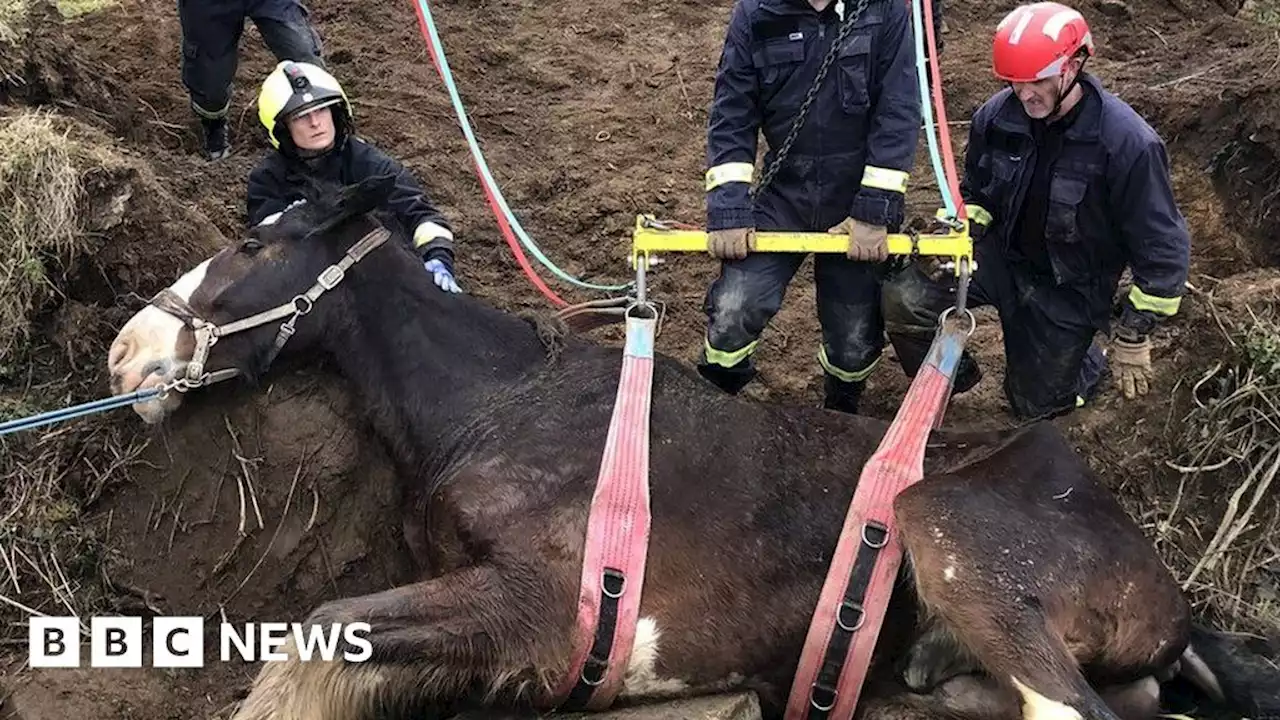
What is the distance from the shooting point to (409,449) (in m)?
3.88

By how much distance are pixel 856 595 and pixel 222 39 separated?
4.76 metres

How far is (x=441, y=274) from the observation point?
438cm

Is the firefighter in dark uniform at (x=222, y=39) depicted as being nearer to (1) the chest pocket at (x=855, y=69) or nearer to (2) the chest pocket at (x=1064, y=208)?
(1) the chest pocket at (x=855, y=69)

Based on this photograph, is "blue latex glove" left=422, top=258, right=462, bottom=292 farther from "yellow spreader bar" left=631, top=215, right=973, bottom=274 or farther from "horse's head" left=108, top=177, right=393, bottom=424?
"yellow spreader bar" left=631, top=215, right=973, bottom=274

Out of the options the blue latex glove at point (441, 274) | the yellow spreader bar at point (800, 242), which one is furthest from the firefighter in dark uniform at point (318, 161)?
the yellow spreader bar at point (800, 242)

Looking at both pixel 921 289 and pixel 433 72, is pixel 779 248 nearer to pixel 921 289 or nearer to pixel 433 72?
pixel 921 289

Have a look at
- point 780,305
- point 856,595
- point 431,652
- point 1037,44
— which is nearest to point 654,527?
point 856,595

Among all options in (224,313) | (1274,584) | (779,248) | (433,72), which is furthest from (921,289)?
(433,72)

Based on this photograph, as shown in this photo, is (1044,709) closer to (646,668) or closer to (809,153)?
(646,668)

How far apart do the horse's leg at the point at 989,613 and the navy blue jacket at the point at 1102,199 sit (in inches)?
52.5

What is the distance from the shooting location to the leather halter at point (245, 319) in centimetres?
372

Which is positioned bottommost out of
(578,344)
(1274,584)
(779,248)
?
(1274,584)

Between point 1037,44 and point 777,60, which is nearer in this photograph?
point 1037,44

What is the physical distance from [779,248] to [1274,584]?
7.28 ft
